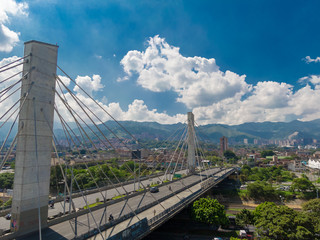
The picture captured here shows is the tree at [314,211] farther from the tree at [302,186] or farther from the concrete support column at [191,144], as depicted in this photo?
the concrete support column at [191,144]

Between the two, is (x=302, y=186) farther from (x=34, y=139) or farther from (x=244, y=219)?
(x=34, y=139)

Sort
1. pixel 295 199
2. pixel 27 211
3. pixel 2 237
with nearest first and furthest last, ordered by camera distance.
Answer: pixel 2 237 < pixel 27 211 < pixel 295 199

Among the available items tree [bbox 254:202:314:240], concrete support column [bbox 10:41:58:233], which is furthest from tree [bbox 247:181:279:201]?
concrete support column [bbox 10:41:58:233]

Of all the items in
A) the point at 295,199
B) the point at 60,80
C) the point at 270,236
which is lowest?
the point at 295,199

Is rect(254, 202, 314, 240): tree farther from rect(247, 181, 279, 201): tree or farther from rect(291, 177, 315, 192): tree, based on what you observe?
rect(291, 177, 315, 192): tree

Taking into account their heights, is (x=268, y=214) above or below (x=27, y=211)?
below

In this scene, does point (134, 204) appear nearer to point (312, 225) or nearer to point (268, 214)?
point (268, 214)

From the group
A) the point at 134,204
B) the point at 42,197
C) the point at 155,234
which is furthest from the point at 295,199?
the point at 42,197

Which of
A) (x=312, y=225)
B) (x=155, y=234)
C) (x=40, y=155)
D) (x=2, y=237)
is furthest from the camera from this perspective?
(x=155, y=234)
